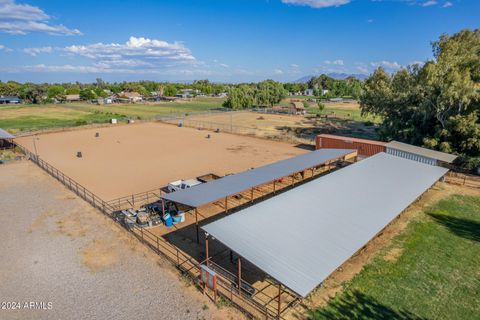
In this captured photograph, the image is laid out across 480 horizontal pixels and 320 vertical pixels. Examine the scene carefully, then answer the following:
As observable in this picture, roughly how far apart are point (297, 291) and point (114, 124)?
61.7m

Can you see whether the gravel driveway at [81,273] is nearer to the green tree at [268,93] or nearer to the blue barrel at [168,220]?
the blue barrel at [168,220]

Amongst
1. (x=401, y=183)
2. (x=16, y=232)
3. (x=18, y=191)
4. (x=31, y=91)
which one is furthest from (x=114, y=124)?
(x=31, y=91)

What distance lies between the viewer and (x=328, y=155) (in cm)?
2706

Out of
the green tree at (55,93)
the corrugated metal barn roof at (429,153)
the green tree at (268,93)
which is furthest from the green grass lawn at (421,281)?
the green tree at (55,93)

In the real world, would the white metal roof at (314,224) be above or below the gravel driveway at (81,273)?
above

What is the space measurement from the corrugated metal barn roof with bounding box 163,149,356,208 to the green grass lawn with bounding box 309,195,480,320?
7729 mm

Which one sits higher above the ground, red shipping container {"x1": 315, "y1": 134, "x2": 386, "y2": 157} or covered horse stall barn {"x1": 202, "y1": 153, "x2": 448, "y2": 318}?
red shipping container {"x1": 315, "y1": 134, "x2": 386, "y2": 157}

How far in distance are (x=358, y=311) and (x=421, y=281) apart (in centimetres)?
408

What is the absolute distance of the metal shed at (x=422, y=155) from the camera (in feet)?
88.0

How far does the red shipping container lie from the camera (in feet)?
101

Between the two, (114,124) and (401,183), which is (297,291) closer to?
(401,183)

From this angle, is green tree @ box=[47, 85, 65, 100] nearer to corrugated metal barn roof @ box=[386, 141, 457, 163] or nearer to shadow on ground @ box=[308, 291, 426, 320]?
corrugated metal barn roof @ box=[386, 141, 457, 163]

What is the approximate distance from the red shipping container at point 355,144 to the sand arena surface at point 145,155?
161 inches

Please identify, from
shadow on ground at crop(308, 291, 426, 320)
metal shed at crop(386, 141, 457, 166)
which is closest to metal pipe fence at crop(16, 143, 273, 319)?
shadow on ground at crop(308, 291, 426, 320)
